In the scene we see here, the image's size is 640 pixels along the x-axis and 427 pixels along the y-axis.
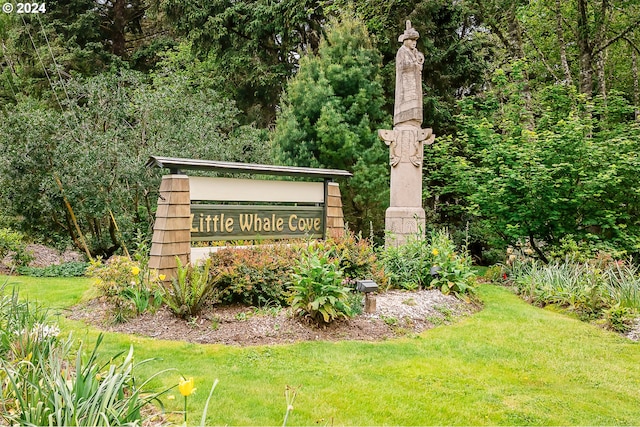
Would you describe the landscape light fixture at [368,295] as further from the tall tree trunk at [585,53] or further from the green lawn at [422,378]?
the tall tree trunk at [585,53]

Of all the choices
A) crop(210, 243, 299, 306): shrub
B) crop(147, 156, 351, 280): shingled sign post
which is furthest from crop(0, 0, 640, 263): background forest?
crop(210, 243, 299, 306): shrub

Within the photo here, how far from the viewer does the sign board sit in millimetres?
5953

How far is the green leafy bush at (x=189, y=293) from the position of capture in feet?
16.3

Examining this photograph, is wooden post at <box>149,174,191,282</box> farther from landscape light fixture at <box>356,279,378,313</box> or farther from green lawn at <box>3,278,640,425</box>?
landscape light fixture at <box>356,279,378,313</box>

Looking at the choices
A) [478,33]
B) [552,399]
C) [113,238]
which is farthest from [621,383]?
[478,33]

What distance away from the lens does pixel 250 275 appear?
223 inches

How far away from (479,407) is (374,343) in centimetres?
151

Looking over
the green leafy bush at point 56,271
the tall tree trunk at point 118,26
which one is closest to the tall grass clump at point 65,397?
the green leafy bush at point 56,271

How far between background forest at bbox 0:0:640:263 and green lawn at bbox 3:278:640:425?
3356 millimetres

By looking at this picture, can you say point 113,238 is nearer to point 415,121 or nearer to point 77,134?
point 77,134

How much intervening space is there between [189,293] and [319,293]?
1381 mm

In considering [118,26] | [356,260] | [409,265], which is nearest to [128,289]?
[356,260]

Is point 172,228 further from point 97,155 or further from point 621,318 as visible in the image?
point 621,318

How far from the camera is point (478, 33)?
49.1 ft
